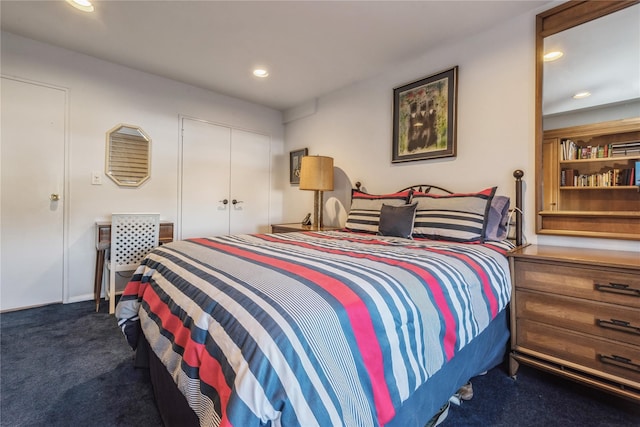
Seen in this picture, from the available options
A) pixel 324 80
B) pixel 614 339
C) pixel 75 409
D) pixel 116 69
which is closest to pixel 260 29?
pixel 324 80

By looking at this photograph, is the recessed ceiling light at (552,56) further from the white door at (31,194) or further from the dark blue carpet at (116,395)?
the white door at (31,194)

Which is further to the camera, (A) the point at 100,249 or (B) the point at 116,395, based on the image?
(A) the point at 100,249

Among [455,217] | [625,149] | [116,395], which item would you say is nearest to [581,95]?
[625,149]

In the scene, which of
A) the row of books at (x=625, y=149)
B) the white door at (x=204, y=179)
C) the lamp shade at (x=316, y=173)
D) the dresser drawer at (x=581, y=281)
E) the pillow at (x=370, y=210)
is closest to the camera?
the dresser drawer at (x=581, y=281)

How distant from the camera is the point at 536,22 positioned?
2031 mm

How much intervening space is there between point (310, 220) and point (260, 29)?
2.18 meters

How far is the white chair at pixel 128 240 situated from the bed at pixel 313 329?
122cm

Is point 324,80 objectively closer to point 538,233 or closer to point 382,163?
point 382,163

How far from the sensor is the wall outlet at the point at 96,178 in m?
2.89

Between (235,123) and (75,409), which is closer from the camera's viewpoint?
(75,409)

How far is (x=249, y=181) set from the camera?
160 inches

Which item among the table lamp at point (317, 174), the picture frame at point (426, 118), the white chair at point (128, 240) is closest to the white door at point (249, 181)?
the table lamp at point (317, 174)

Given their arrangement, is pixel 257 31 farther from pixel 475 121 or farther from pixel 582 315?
pixel 582 315

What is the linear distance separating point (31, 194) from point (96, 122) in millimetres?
881
